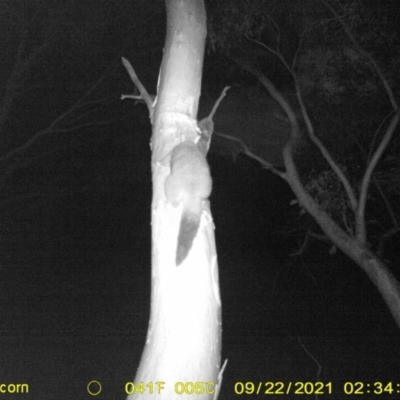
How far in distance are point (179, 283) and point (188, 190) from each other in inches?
13.7

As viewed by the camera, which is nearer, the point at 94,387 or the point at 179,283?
the point at 179,283

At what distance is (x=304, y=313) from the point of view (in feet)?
43.8

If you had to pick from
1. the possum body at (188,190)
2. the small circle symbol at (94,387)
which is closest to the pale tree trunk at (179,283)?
the possum body at (188,190)

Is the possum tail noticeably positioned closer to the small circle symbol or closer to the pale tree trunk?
the pale tree trunk

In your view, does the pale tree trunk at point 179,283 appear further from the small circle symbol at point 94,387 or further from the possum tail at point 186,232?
the small circle symbol at point 94,387

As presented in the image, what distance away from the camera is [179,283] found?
207cm

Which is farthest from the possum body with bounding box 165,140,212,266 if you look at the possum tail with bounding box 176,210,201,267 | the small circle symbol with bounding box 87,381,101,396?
the small circle symbol with bounding box 87,381,101,396

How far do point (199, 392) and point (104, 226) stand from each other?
1476 centimetres

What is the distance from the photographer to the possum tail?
2086 mm

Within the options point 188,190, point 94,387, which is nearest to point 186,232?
point 188,190

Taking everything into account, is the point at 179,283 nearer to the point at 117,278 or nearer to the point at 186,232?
the point at 186,232

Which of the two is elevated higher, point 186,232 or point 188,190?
point 188,190

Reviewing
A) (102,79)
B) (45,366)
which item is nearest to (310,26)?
(102,79)

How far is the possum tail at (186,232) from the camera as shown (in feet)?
6.84
